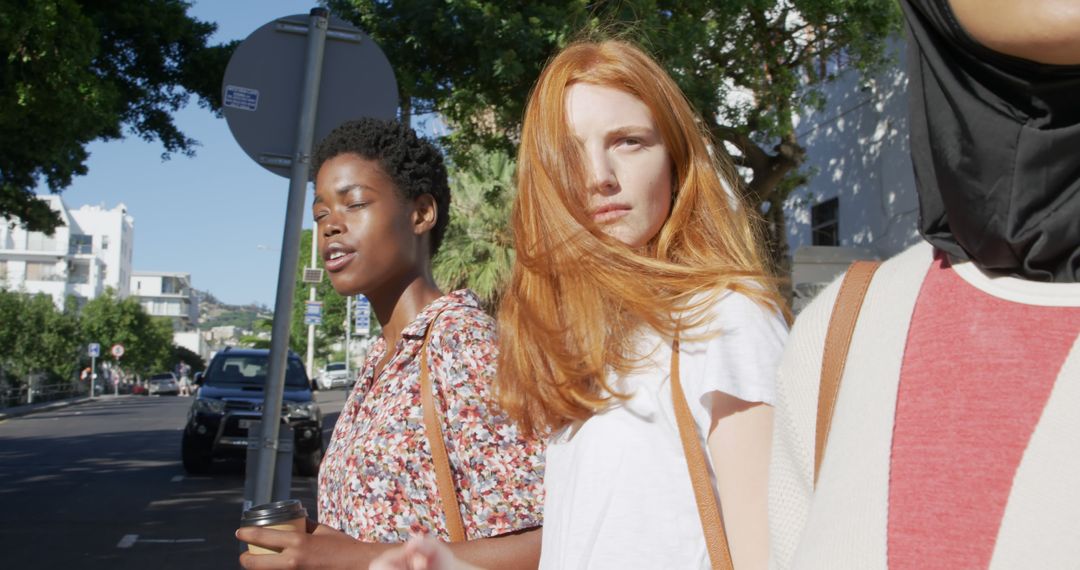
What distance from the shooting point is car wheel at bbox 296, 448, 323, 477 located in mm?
14977

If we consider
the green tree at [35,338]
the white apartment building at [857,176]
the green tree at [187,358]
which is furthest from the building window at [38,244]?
the white apartment building at [857,176]

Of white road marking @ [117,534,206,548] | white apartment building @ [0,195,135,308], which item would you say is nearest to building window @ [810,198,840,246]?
white road marking @ [117,534,206,548]

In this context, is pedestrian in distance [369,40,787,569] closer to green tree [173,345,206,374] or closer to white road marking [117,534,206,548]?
white road marking [117,534,206,548]

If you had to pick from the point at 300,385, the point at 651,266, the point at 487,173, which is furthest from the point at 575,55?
the point at 487,173

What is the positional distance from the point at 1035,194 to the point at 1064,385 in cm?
17

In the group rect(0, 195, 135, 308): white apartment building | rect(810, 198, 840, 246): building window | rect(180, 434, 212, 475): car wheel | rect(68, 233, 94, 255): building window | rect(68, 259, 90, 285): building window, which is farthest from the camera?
rect(68, 233, 94, 255): building window

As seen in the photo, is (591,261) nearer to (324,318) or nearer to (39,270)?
(324,318)

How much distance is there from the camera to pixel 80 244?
11169cm

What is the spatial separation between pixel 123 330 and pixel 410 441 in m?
83.1

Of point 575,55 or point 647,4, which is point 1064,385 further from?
point 647,4

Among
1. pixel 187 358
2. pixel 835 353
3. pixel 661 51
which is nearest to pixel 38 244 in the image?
pixel 187 358

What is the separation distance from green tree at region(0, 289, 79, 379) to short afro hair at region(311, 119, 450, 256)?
4899cm

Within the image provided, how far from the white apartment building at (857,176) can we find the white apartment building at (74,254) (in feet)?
292

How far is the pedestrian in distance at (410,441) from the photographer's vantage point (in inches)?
80.8
